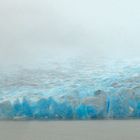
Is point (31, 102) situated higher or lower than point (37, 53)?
lower

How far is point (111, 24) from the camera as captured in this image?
5.00 meters

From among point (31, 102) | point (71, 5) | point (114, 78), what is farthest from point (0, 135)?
point (71, 5)

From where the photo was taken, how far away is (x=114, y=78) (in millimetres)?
4773

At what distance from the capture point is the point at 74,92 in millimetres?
4711

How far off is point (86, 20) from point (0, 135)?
1.54 m

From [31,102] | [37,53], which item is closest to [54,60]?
[37,53]

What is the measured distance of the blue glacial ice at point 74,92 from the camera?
4.68 meters

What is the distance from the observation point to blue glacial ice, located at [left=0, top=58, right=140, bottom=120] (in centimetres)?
468

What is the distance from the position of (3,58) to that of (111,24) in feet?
3.99

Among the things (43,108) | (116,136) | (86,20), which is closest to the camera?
(116,136)

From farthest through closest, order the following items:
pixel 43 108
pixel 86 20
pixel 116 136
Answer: pixel 86 20
pixel 43 108
pixel 116 136

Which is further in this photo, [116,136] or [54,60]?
[54,60]

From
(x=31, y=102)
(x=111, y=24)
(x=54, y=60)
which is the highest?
(x=111, y=24)

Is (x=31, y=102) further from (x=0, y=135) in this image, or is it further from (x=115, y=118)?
(x=115, y=118)
